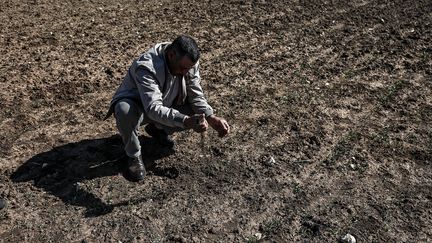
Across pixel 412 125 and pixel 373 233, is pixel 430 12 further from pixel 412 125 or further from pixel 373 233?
pixel 373 233

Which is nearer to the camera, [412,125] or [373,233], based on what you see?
[373,233]

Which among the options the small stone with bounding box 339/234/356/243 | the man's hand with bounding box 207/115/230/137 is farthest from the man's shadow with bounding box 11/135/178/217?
the small stone with bounding box 339/234/356/243

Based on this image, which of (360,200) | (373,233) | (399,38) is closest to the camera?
(373,233)

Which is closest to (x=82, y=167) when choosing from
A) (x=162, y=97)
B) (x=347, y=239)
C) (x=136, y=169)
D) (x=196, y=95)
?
(x=136, y=169)

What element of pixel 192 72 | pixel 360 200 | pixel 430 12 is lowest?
pixel 430 12

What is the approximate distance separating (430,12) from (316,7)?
5.26 ft

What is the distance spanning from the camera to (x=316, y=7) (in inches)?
320

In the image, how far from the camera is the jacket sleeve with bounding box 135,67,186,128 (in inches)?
157

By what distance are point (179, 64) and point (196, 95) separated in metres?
0.49

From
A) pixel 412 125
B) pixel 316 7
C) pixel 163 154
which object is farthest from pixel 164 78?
pixel 316 7

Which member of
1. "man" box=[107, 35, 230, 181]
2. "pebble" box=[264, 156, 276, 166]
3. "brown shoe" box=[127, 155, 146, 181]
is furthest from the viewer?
"pebble" box=[264, 156, 276, 166]

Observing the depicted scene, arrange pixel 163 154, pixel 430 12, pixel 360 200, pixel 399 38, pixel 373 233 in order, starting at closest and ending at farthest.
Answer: pixel 373 233 → pixel 360 200 → pixel 163 154 → pixel 399 38 → pixel 430 12

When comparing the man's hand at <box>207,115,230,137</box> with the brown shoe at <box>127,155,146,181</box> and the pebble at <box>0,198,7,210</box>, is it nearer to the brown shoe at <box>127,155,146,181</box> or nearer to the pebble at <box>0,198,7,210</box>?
the brown shoe at <box>127,155,146,181</box>

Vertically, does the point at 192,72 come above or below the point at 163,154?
above
